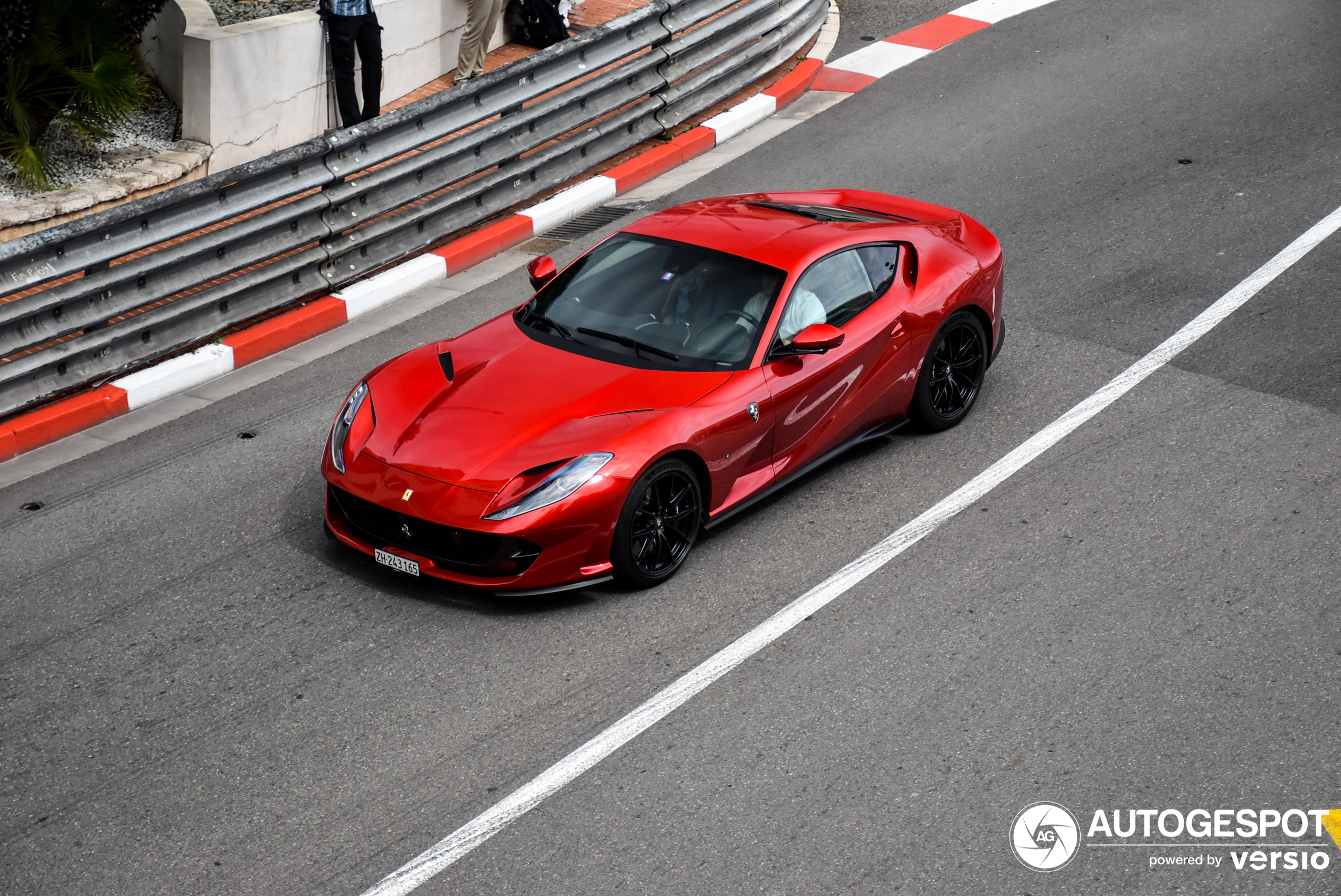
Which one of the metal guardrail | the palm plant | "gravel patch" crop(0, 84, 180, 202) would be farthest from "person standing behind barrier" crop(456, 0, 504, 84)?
the palm plant

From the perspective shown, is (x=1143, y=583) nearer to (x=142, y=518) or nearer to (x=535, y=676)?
(x=535, y=676)

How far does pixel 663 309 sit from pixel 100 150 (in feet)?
20.6

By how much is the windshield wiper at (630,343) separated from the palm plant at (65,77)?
556cm

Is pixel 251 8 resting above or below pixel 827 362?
above

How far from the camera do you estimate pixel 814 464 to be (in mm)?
6848

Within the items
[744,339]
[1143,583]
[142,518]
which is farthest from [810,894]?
[142,518]

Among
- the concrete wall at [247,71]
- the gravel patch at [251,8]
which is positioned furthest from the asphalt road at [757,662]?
the gravel patch at [251,8]

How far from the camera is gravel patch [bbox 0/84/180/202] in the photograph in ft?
34.0

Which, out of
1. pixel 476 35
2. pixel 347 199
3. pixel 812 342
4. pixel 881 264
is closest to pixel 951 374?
pixel 881 264

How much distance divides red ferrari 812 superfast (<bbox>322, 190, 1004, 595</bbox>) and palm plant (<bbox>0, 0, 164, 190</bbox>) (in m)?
4.90

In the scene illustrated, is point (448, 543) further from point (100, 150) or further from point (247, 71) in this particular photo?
point (100, 150)

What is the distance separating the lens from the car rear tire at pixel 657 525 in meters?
5.92

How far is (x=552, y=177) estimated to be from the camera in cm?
1097

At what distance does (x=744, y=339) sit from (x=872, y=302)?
0.87 meters
